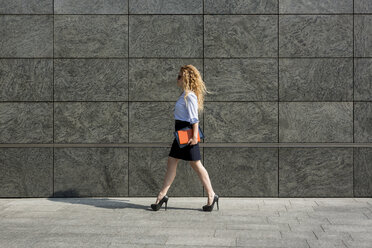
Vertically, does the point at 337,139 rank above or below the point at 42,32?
below

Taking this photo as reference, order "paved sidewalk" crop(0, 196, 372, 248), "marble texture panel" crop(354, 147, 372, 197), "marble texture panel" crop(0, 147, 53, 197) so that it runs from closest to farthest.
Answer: "paved sidewalk" crop(0, 196, 372, 248), "marble texture panel" crop(354, 147, 372, 197), "marble texture panel" crop(0, 147, 53, 197)

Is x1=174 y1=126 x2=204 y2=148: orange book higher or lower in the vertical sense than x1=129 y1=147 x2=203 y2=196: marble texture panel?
higher

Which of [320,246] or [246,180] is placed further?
[246,180]

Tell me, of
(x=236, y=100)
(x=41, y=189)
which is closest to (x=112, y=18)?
(x=236, y=100)

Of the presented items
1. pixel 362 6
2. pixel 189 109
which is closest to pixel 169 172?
pixel 189 109

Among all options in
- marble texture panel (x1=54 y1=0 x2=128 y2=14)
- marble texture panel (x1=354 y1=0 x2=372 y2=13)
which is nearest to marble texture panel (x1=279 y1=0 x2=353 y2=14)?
marble texture panel (x1=354 y1=0 x2=372 y2=13)

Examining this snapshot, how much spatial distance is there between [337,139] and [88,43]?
4.31 m

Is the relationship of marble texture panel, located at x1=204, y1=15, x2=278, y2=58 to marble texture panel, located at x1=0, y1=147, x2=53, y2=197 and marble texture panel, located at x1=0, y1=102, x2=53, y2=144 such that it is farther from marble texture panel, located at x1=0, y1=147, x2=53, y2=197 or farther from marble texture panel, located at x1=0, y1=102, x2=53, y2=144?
marble texture panel, located at x1=0, y1=147, x2=53, y2=197

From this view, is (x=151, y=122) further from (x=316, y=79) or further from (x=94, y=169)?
(x=316, y=79)

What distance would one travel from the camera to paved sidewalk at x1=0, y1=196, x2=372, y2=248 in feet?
17.1

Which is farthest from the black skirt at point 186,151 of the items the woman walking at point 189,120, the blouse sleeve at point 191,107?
the blouse sleeve at point 191,107

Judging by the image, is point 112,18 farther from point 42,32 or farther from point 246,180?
point 246,180

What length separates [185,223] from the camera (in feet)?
20.1

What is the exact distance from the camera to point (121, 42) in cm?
810
